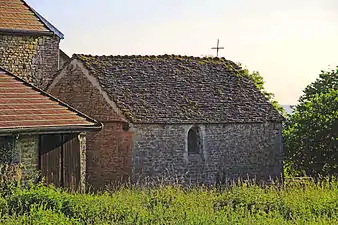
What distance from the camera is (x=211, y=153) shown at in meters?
27.4

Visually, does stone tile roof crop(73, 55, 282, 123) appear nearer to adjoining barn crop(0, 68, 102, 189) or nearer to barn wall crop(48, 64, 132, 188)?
barn wall crop(48, 64, 132, 188)

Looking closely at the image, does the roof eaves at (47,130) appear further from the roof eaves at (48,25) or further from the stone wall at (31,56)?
the roof eaves at (48,25)

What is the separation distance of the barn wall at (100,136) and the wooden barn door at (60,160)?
5.21 meters

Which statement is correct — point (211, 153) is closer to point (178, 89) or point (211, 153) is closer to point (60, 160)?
point (178, 89)

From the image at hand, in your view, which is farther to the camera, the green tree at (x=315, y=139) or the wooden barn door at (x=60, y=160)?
the green tree at (x=315, y=139)

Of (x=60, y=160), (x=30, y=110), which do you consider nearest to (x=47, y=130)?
(x=30, y=110)

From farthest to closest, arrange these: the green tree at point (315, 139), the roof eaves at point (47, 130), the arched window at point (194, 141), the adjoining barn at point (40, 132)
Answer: the green tree at point (315, 139)
the arched window at point (194, 141)
the adjoining barn at point (40, 132)
the roof eaves at point (47, 130)

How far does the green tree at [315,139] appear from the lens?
30.8m

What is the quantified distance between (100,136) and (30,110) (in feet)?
24.5

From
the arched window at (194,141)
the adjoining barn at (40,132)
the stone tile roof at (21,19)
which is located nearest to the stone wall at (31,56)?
the stone tile roof at (21,19)

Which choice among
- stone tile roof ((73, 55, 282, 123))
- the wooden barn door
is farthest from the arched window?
the wooden barn door

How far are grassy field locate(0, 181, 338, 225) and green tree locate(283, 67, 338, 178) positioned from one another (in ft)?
43.0

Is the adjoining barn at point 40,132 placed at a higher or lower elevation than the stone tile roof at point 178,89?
lower

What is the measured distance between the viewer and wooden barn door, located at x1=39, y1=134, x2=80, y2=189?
762 inches
